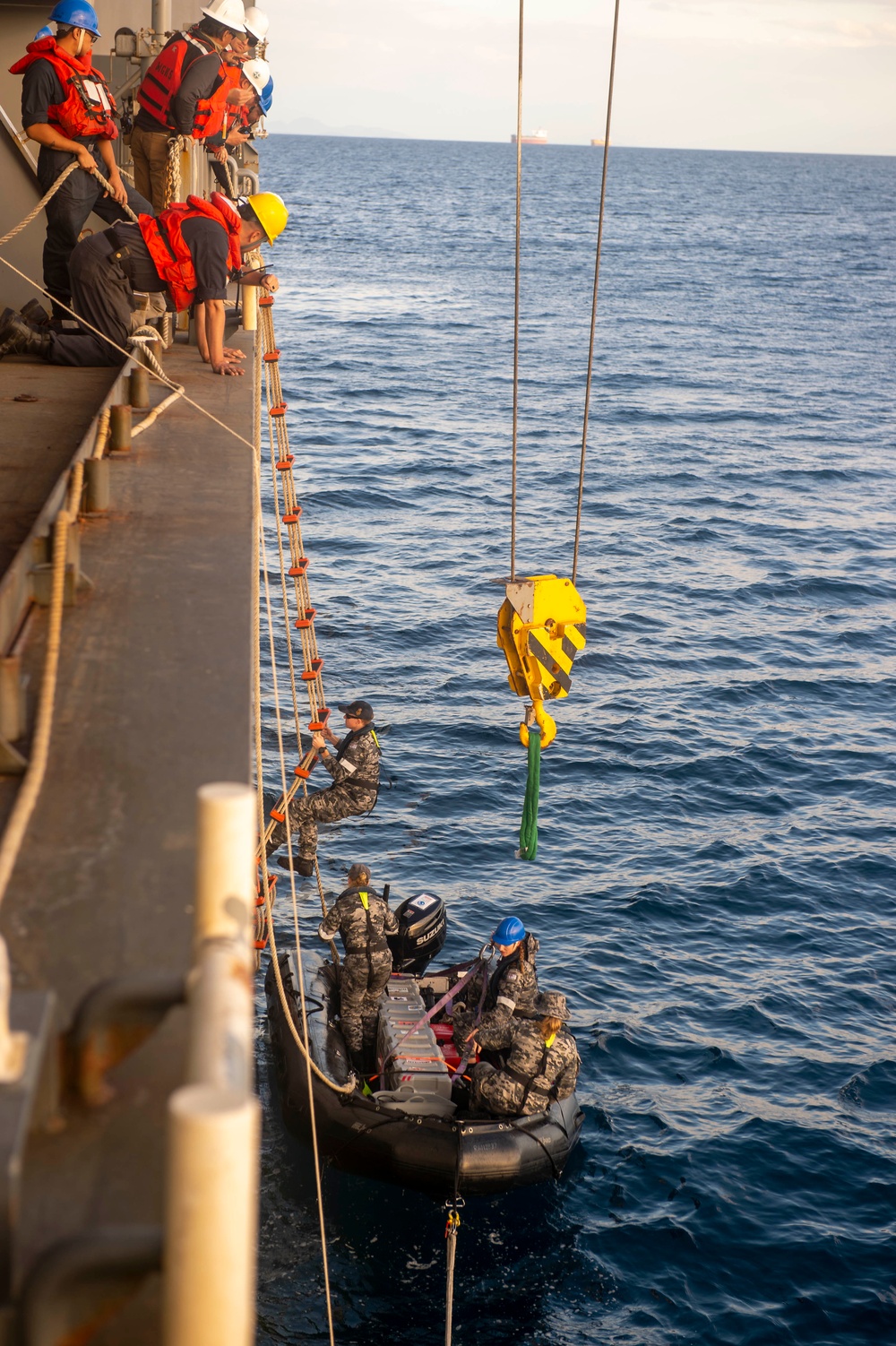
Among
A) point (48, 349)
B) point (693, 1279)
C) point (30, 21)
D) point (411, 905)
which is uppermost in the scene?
point (30, 21)

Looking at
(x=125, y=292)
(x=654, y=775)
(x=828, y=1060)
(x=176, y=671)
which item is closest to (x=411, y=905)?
(x=828, y=1060)

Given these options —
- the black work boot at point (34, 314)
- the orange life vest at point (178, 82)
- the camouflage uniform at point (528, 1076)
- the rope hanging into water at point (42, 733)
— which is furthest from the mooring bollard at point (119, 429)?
the camouflage uniform at point (528, 1076)

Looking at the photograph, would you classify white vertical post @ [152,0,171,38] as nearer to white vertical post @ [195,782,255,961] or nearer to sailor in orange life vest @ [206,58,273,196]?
sailor in orange life vest @ [206,58,273,196]

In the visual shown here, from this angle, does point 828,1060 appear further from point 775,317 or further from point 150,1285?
point 775,317

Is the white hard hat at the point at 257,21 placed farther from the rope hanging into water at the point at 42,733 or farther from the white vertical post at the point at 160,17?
the rope hanging into water at the point at 42,733

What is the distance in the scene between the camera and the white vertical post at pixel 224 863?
2213 mm

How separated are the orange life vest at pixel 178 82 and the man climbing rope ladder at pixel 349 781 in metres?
5.78

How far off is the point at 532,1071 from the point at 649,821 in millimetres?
8640

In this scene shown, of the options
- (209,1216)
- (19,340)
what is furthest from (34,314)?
(209,1216)

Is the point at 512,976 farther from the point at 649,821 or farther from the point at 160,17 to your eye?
the point at 160,17

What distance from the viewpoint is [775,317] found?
77250mm

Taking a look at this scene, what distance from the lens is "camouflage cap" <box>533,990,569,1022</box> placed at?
1320cm

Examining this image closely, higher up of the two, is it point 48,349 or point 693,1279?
point 48,349

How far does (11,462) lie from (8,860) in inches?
190
